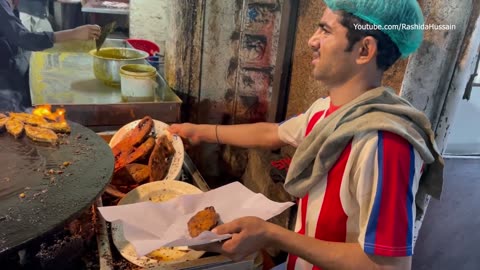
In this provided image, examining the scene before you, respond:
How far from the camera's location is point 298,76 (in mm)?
2619

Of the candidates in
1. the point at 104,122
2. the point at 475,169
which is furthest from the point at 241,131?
the point at 475,169

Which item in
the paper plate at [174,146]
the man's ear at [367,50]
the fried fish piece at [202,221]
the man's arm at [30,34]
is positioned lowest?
the paper plate at [174,146]

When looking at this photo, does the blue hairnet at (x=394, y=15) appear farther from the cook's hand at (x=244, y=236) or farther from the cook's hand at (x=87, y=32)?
the cook's hand at (x=87, y=32)

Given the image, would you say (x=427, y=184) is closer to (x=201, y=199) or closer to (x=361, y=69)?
(x=361, y=69)

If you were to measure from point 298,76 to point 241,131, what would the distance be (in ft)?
2.50

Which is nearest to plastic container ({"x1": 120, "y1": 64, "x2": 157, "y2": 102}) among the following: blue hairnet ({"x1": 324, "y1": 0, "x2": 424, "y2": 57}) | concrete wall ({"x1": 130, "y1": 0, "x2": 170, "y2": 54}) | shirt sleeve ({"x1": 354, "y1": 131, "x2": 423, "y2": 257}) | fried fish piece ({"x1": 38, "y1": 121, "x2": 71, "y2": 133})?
fried fish piece ({"x1": 38, "y1": 121, "x2": 71, "y2": 133})

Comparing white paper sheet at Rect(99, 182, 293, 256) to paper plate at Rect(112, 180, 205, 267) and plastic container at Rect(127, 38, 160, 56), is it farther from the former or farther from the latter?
plastic container at Rect(127, 38, 160, 56)

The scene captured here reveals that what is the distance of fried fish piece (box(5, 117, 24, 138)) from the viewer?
5.94 ft

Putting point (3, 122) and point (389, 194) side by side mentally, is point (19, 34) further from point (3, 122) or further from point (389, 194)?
point (389, 194)

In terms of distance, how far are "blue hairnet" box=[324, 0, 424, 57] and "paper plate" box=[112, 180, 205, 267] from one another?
1132 mm

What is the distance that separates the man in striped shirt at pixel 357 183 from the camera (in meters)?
1.17

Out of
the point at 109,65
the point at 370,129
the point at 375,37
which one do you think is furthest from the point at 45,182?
the point at 109,65

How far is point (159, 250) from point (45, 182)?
1.87 ft

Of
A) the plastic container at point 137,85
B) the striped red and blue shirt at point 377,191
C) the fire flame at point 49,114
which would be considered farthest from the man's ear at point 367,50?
the plastic container at point 137,85
